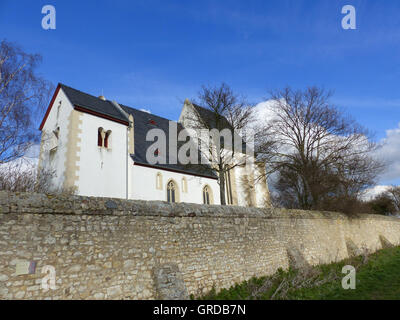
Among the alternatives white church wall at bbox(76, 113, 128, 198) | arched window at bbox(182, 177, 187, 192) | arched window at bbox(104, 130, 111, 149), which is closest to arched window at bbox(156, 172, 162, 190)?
arched window at bbox(182, 177, 187, 192)

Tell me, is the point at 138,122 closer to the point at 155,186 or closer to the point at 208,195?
the point at 155,186

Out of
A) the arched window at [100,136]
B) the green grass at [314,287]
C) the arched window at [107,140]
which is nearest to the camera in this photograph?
the green grass at [314,287]

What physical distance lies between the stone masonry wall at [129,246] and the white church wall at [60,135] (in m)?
9.30

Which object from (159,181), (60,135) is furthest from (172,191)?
→ (60,135)

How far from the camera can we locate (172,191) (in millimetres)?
17562

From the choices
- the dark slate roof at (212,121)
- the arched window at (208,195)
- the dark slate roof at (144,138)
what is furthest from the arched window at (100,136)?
the arched window at (208,195)

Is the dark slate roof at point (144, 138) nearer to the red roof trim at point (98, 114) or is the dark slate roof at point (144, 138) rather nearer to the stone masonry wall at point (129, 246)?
the red roof trim at point (98, 114)

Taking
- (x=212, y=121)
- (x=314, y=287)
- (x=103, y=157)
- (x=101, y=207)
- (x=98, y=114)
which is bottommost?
(x=314, y=287)

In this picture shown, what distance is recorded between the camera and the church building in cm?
1440

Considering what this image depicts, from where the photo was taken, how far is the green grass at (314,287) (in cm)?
762

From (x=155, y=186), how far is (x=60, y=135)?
6340 mm

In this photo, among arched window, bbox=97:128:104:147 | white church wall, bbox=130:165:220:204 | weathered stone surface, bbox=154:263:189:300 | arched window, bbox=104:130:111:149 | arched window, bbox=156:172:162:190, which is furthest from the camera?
arched window, bbox=156:172:162:190

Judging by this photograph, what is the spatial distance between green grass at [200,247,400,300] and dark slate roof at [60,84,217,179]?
775 cm

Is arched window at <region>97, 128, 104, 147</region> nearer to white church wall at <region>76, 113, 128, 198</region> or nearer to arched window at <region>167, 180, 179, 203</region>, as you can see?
white church wall at <region>76, 113, 128, 198</region>
